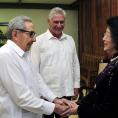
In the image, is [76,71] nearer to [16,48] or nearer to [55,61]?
[55,61]

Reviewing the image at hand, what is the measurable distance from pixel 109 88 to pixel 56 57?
157 centimetres

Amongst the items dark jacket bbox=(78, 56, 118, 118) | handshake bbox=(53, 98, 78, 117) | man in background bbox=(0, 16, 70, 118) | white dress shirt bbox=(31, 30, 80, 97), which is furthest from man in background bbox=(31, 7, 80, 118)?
dark jacket bbox=(78, 56, 118, 118)

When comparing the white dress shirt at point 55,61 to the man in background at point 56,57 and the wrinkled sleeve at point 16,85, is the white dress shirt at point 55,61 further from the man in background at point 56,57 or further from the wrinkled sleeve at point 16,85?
the wrinkled sleeve at point 16,85

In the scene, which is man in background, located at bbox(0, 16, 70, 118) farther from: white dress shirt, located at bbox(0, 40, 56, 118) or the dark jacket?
the dark jacket

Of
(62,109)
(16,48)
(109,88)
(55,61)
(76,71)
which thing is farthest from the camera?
(76,71)

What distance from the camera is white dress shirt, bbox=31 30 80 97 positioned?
3.41 metres

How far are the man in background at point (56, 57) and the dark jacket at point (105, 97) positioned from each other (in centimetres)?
129

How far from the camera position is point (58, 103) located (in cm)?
284

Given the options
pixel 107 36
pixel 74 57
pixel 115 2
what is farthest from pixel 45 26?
pixel 107 36

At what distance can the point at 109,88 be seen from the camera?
6.40 ft

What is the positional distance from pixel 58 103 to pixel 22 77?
2.08 feet

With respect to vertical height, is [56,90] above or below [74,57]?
below

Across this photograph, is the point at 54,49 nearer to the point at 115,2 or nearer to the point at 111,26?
the point at 111,26

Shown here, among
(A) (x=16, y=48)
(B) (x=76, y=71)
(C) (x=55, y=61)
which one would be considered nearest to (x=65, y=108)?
(A) (x=16, y=48)
